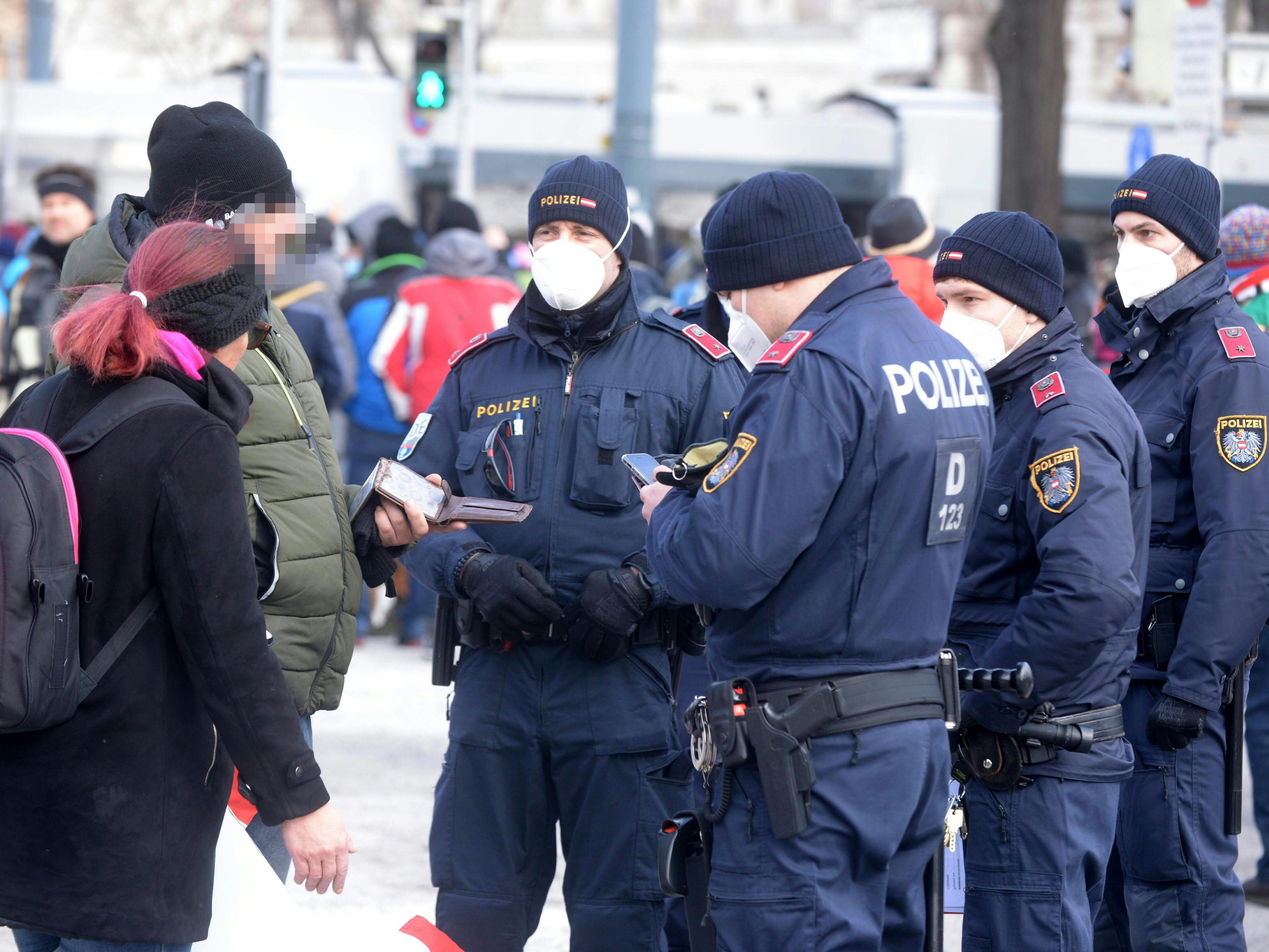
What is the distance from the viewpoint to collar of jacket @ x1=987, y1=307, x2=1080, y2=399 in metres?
3.71

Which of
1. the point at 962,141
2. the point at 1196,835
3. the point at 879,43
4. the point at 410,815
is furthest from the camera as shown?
the point at 879,43

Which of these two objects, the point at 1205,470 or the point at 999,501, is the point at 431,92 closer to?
the point at 1205,470

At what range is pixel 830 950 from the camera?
2844 millimetres

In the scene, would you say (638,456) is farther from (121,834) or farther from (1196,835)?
(1196,835)

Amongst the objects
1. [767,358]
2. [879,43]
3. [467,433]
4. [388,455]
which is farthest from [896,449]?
[879,43]

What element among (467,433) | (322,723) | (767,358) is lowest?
(322,723)

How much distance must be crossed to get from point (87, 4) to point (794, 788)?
4554cm

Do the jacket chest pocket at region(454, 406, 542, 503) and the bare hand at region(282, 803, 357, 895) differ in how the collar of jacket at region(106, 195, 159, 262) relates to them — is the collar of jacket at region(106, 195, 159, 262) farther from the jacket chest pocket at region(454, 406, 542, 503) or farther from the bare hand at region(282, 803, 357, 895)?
the bare hand at region(282, 803, 357, 895)

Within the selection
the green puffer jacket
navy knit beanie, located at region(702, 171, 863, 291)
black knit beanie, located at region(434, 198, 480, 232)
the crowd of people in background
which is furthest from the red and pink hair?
black knit beanie, located at region(434, 198, 480, 232)

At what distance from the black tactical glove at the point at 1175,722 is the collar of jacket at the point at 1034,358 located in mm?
874

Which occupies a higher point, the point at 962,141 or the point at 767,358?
the point at 962,141

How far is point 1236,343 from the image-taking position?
4.09m

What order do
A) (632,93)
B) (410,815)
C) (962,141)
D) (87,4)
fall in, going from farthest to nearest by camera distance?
(87,4)
(962,141)
(632,93)
(410,815)

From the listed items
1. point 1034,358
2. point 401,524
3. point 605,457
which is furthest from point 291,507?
point 1034,358
